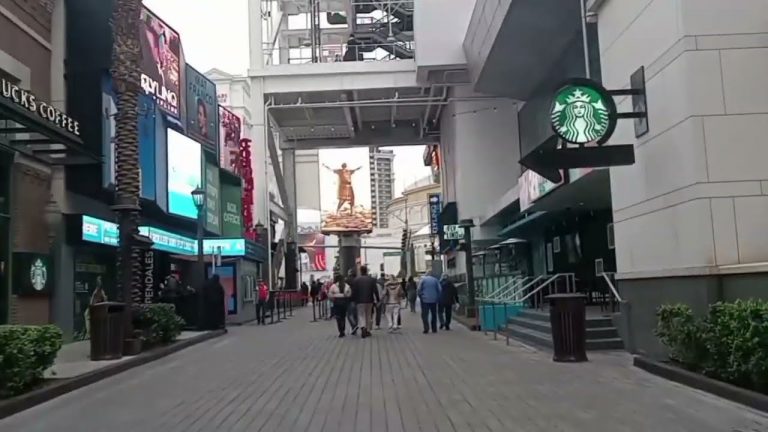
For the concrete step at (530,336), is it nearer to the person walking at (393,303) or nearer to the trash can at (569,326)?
the trash can at (569,326)

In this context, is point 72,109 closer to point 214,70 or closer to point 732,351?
point 732,351

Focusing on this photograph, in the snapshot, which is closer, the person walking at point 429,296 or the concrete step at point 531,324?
the concrete step at point 531,324

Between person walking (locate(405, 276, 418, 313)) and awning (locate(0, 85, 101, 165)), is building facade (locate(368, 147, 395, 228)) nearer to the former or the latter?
person walking (locate(405, 276, 418, 313))

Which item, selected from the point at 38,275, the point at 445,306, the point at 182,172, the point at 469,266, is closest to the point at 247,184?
Result: the point at 182,172

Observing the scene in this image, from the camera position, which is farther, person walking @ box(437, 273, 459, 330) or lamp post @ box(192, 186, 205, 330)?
person walking @ box(437, 273, 459, 330)

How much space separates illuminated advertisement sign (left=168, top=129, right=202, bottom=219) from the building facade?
10353 cm

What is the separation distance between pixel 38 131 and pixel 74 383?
5.70 metres

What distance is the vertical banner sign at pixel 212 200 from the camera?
30858mm

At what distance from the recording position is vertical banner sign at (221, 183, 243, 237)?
33844 mm

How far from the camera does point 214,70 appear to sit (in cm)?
4216

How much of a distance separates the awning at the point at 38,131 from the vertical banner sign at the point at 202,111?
1104 centimetres

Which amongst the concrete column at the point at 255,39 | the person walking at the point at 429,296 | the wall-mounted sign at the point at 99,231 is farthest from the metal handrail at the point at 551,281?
the concrete column at the point at 255,39

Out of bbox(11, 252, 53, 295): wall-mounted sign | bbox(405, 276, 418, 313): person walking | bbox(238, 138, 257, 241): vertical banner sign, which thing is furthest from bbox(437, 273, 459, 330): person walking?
bbox(238, 138, 257, 241): vertical banner sign

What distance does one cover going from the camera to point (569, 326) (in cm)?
1311
